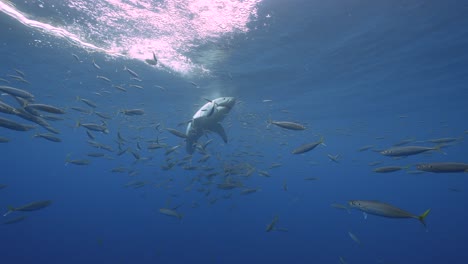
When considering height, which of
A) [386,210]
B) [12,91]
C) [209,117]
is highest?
[12,91]

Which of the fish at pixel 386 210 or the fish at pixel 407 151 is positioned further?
the fish at pixel 407 151

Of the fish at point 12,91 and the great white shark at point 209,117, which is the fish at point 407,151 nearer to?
the great white shark at point 209,117

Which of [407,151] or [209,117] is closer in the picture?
[407,151]

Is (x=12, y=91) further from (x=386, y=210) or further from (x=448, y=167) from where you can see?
(x=448, y=167)

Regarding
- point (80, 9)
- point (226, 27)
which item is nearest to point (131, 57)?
point (80, 9)

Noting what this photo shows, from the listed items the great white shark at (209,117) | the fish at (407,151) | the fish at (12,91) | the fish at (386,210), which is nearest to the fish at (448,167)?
the fish at (407,151)

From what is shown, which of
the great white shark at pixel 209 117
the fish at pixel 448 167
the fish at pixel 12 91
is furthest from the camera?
the great white shark at pixel 209 117

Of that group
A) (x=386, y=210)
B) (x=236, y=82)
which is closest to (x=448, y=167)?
(x=386, y=210)

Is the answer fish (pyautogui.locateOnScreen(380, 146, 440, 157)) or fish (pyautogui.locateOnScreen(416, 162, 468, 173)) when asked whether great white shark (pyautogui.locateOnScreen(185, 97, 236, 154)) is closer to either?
fish (pyautogui.locateOnScreen(380, 146, 440, 157))

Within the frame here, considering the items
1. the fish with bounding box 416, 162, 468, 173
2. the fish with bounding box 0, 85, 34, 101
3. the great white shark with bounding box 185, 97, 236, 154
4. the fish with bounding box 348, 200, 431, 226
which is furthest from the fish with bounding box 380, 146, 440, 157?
the fish with bounding box 0, 85, 34, 101

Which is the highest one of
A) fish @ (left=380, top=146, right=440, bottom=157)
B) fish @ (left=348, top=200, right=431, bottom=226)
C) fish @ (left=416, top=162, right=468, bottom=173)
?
fish @ (left=380, top=146, right=440, bottom=157)

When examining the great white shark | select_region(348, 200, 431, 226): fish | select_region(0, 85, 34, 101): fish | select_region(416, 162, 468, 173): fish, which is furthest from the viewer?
the great white shark

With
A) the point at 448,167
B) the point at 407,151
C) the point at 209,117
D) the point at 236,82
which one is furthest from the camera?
the point at 236,82

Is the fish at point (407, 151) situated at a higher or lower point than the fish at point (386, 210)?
higher
